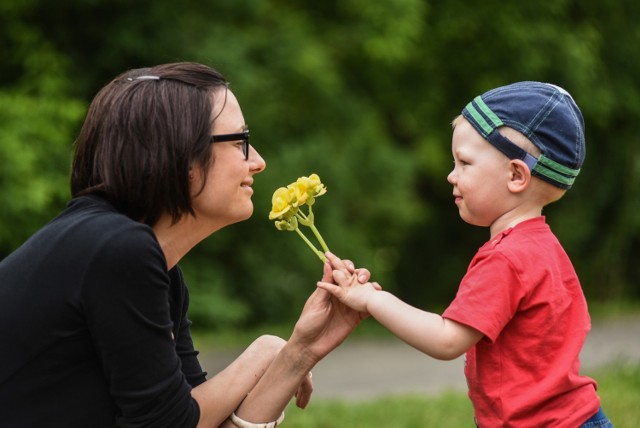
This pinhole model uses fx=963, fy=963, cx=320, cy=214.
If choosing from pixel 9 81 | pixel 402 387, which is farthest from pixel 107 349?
pixel 9 81

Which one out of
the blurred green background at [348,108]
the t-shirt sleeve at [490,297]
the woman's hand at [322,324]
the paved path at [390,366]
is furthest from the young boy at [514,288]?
the blurred green background at [348,108]

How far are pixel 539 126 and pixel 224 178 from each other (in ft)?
2.80

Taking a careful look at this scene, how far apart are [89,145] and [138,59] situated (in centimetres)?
700

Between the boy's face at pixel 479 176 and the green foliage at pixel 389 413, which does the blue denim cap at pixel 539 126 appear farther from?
the green foliage at pixel 389 413

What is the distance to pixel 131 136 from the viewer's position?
246 centimetres

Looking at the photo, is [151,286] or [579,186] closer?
[151,286]

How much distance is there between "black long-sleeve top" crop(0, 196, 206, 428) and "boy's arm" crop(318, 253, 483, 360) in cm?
49

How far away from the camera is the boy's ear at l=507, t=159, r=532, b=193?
255cm

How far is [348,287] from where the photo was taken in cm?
262

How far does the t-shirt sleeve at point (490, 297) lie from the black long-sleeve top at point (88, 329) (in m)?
0.75

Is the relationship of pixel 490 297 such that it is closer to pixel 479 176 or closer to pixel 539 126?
pixel 479 176

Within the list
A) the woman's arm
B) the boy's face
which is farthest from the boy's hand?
the boy's face

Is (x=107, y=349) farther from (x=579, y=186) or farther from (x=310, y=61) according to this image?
(x=579, y=186)

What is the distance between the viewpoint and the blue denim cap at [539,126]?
2.56 meters
